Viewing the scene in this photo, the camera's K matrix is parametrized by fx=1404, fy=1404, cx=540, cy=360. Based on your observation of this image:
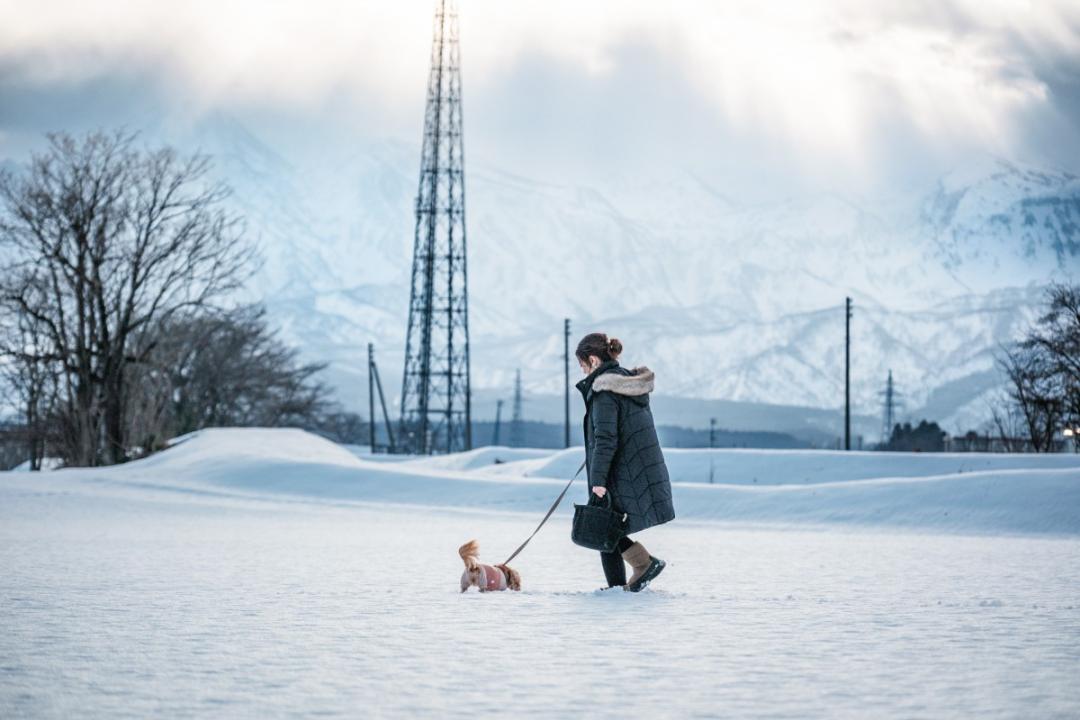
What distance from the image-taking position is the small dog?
10070 millimetres

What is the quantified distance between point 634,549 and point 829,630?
1937 millimetres

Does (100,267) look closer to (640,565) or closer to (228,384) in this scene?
(228,384)

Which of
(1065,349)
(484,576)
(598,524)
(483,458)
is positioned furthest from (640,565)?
(1065,349)

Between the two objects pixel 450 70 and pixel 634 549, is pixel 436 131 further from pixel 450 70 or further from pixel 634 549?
pixel 634 549

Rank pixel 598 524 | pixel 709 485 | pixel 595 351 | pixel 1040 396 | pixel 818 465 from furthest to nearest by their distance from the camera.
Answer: pixel 1040 396, pixel 818 465, pixel 709 485, pixel 595 351, pixel 598 524

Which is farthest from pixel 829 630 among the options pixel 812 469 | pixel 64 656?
pixel 812 469

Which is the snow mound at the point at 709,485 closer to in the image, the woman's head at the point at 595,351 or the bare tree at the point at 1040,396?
the woman's head at the point at 595,351

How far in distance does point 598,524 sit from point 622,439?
0.62 metres

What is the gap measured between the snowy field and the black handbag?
0.45m

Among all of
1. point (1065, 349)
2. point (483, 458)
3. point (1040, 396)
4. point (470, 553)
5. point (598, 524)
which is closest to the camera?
point (598, 524)

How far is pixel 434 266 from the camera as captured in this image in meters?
62.0

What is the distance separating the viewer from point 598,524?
9523mm

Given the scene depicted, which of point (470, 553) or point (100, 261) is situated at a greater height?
point (100, 261)

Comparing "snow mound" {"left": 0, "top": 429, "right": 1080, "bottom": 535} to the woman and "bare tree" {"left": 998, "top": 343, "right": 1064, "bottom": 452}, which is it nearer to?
the woman
